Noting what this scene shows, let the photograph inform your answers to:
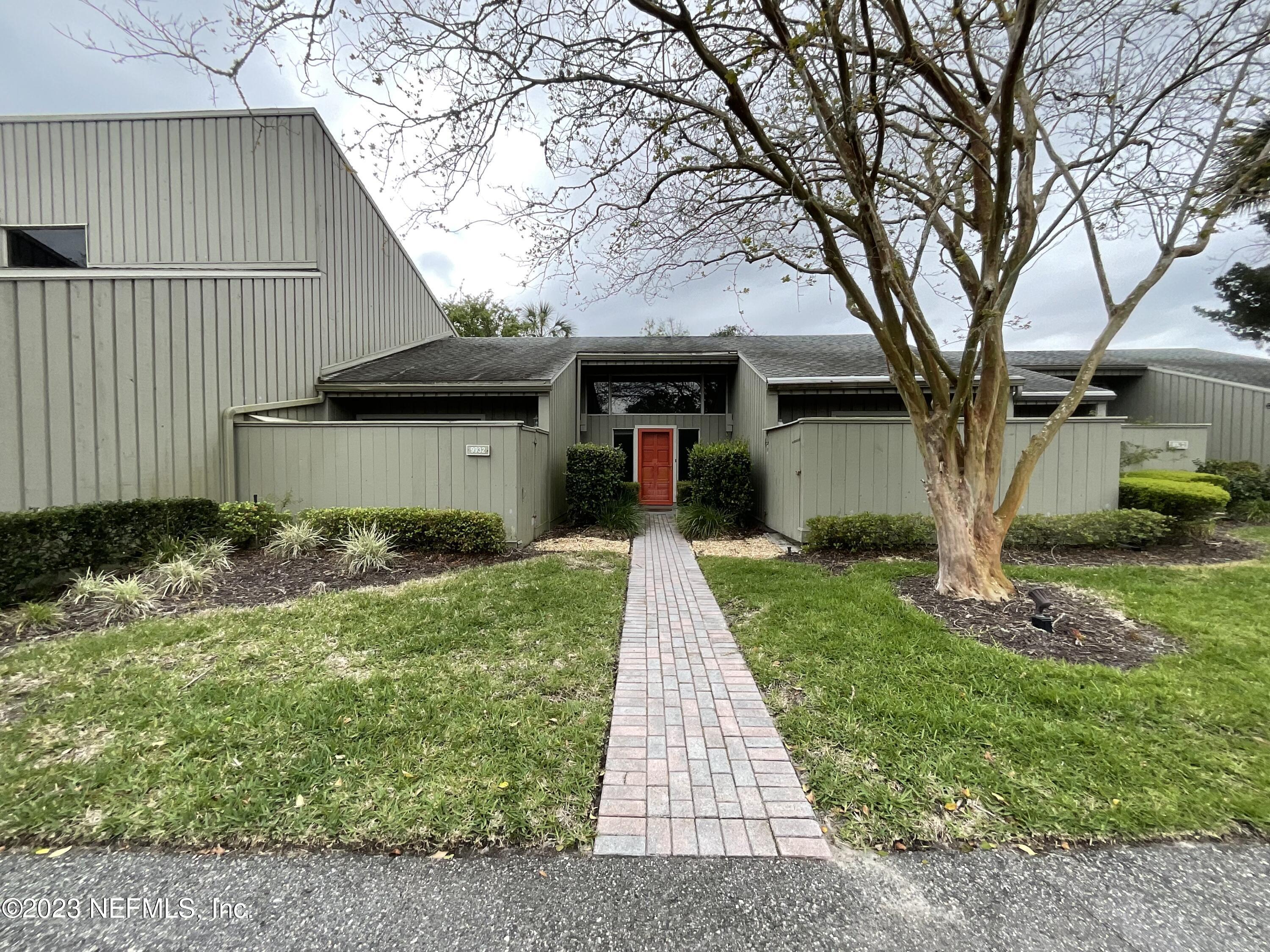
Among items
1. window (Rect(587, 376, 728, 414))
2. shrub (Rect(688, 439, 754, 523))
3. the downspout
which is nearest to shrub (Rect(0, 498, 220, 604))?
the downspout

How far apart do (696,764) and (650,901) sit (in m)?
0.78

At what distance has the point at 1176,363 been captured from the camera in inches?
570

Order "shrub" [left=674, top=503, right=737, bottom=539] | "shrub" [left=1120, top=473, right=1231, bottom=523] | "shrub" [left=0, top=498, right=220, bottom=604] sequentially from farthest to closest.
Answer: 1. "shrub" [left=674, top=503, right=737, bottom=539]
2. "shrub" [left=1120, top=473, right=1231, bottom=523]
3. "shrub" [left=0, top=498, right=220, bottom=604]

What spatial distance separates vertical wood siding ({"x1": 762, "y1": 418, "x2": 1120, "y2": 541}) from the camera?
743 centimetres

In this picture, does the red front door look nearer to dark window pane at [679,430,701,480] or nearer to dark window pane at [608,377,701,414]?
dark window pane at [679,430,701,480]

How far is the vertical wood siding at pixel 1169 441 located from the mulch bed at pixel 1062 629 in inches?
328

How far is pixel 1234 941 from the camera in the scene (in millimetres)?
1521

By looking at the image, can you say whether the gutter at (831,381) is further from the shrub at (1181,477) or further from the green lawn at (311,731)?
the green lawn at (311,731)

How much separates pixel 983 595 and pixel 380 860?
5.07 meters

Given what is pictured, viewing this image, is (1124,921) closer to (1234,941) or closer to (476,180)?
(1234,941)

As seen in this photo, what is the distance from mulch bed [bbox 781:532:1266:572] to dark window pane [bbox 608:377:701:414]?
6.52m

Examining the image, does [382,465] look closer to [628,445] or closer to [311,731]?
[311,731]

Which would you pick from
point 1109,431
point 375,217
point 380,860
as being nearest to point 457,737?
point 380,860

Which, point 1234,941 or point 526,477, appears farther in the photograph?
point 526,477
